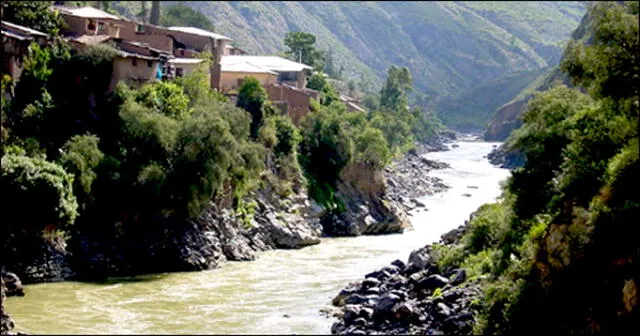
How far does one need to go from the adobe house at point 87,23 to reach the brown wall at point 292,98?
1095 centimetres

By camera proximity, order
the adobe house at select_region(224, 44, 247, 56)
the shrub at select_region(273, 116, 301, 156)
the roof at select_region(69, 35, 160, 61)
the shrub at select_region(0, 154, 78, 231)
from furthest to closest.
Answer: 1. the adobe house at select_region(224, 44, 247, 56)
2. the shrub at select_region(273, 116, 301, 156)
3. the roof at select_region(69, 35, 160, 61)
4. the shrub at select_region(0, 154, 78, 231)

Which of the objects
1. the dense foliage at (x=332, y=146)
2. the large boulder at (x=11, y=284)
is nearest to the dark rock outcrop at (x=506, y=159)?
the dense foliage at (x=332, y=146)

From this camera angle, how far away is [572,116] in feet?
105

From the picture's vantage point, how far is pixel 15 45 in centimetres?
3938

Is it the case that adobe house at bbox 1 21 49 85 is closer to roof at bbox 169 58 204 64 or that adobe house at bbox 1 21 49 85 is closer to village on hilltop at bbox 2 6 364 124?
village on hilltop at bbox 2 6 364 124

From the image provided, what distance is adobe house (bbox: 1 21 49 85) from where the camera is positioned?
3834 cm

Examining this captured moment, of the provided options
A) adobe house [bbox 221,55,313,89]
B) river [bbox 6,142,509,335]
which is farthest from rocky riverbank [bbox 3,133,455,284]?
adobe house [bbox 221,55,313,89]

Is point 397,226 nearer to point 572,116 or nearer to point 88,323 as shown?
point 572,116

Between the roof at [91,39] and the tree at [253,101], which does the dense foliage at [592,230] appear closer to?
the tree at [253,101]

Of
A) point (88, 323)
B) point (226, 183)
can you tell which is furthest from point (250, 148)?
point (88, 323)

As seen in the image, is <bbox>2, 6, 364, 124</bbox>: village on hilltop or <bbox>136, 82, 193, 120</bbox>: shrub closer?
<bbox>2, 6, 364, 124</bbox>: village on hilltop

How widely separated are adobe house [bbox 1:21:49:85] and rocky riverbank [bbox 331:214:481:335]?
1856cm

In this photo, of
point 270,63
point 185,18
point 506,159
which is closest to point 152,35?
point 270,63

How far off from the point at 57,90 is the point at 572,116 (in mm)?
23821
